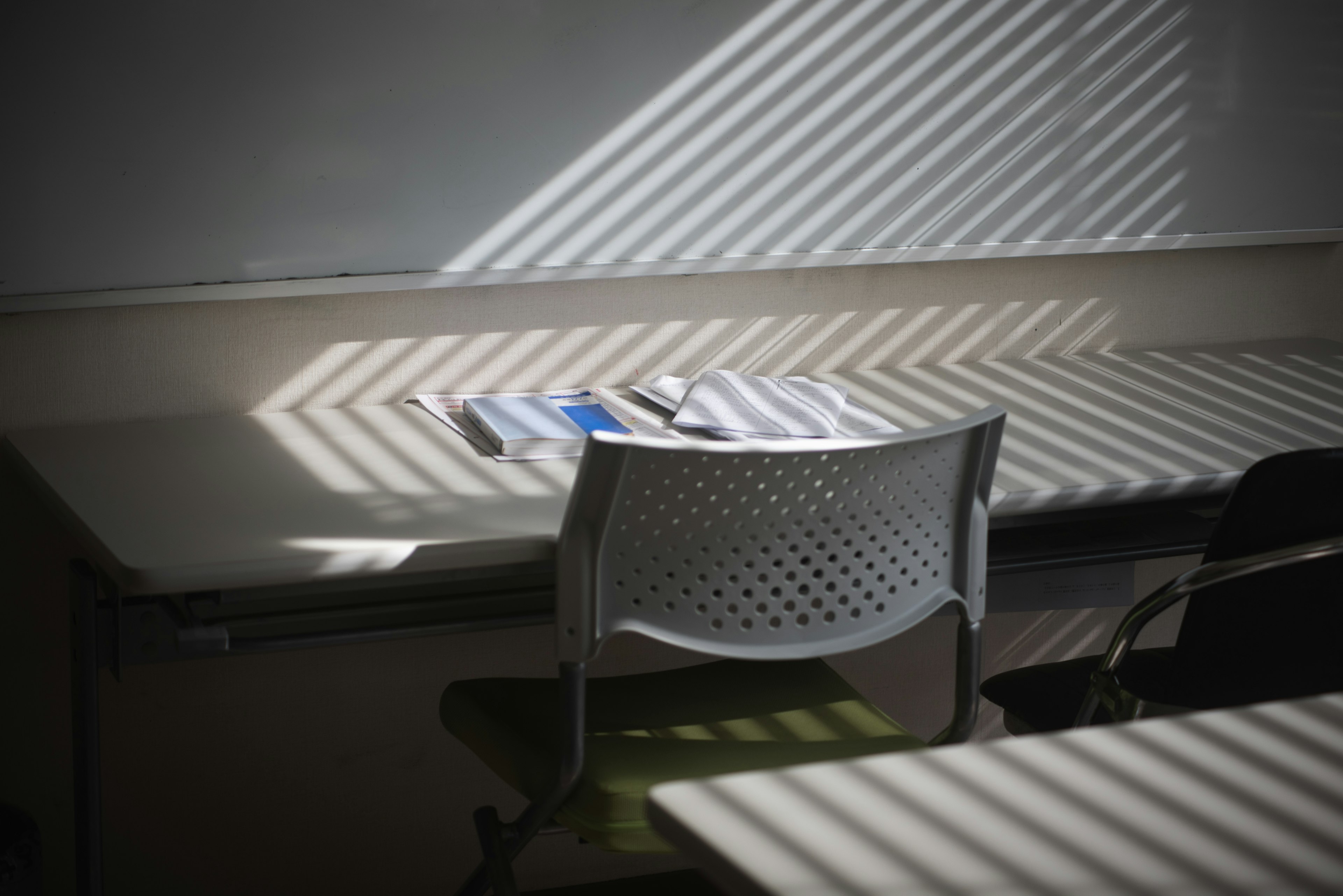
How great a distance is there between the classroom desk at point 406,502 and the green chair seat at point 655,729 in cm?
15

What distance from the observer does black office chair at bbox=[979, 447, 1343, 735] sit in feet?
4.45

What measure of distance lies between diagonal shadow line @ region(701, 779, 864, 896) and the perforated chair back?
582 millimetres

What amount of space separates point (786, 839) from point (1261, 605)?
3.40ft

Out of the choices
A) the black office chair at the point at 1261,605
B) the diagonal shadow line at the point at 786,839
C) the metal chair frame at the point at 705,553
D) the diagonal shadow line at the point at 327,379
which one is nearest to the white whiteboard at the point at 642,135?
the diagonal shadow line at the point at 327,379

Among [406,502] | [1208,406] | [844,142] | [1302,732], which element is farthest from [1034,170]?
[1302,732]

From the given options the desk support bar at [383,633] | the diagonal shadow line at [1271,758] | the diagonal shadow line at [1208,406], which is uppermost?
the diagonal shadow line at [1271,758]

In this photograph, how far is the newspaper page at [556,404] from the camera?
1693 millimetres

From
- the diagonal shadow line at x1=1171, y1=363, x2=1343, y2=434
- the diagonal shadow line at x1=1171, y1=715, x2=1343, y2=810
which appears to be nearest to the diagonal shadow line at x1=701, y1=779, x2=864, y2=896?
the diagonal shadow line at x1=1171, y1=715, x2=1343, y2=810

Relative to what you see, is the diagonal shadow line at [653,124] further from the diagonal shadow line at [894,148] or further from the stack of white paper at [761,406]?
the stack of white paper at [761,406]

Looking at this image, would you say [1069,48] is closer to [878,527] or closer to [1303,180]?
[1303,180]

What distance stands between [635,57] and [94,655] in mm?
1150

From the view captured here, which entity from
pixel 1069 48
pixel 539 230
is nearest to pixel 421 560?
pixel 539 230

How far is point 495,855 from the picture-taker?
1445 millimetres

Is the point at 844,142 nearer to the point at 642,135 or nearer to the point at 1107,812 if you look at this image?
the point at 642,135
